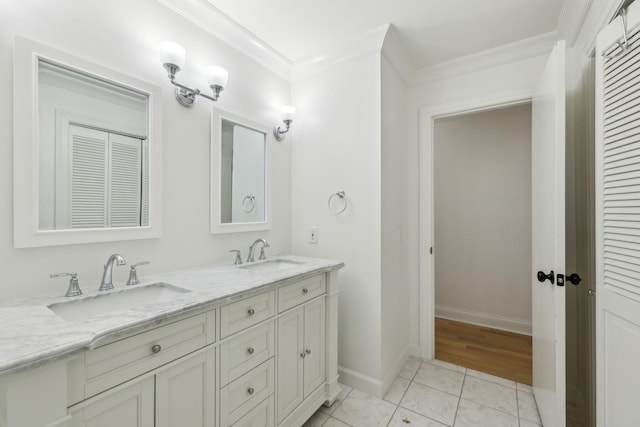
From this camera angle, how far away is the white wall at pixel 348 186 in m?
1.99

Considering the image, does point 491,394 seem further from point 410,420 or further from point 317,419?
point 317,419

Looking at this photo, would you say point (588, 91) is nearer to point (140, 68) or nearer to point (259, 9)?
point (259, 9)

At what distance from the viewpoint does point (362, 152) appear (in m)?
2.04

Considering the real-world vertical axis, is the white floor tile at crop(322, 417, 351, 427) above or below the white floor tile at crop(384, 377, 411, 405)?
above

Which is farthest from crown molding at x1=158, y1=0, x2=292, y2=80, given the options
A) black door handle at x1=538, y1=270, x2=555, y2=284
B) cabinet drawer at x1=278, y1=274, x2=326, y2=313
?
black door handle at x1=538, y1=270, x2=555, y2=284

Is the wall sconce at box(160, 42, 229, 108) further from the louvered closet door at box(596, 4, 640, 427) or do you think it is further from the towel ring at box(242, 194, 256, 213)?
the louvered closet door at box(596, 4, 640, 427)

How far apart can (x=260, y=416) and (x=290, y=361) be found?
0.92 ft

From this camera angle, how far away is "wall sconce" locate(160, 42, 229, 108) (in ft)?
4.62

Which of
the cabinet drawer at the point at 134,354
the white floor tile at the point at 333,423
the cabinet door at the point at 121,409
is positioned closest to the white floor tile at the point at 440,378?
the white floor tile at the point at 333,423

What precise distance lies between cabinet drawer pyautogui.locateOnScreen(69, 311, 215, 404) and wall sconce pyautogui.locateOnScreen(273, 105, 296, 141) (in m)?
1.51

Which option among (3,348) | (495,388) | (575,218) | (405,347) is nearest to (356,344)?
(405,347)

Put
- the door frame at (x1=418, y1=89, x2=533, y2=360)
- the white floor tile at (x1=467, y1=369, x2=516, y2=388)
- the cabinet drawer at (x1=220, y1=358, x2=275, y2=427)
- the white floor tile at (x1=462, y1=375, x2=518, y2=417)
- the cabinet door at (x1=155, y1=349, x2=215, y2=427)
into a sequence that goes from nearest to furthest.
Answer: the cabinet door at (x1=155, y1=349, x2=215, y2=427) → the cabinet drawer at (x1=220, y1=358, x2=275, y2=427) → the white floor tile at (x1=462, y1=375, x2=518, y2=417) → the white floor tile at (x1=467, y1=369, x2=516, y2=388) → the door frame at (x1=418, y1=89, x2=533, y2=360)

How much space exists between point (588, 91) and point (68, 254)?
9.27ft

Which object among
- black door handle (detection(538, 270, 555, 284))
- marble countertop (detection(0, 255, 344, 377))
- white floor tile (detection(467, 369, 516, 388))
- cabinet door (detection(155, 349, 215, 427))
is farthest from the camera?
white floor tile (detection(467, 369, 516, 388))
